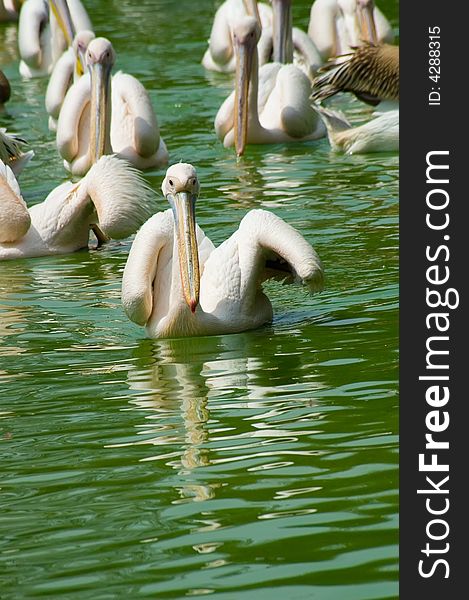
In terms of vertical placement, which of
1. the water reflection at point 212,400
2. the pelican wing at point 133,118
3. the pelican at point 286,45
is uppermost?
the pelican at point 286,45

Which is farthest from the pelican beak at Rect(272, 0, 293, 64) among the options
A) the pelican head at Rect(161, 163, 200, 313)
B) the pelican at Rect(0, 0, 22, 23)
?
the pelican at Rect(0, 0, 22, 23)

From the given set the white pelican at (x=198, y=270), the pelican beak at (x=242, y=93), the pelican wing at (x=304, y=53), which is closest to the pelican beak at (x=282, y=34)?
the pelican wing at (x=304, y=53)

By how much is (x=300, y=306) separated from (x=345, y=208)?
2035 mm

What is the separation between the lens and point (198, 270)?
590 centimetres

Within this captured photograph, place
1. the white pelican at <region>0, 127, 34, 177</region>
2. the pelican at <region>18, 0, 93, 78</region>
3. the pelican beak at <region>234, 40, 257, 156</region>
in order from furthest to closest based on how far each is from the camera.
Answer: the pelican at <region>18, 0, 93, 78</region>, the pelican beak at <region>234, 40, 257, 156</region>, the white pelican at <region>0, 127, 34, 177</region>

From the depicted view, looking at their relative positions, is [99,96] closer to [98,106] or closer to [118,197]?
[98,106]

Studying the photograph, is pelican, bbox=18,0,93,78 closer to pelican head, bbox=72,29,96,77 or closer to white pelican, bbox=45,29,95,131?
white pelican, bbox=45,29,95,131

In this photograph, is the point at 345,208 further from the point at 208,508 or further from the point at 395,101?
the point at 208,508

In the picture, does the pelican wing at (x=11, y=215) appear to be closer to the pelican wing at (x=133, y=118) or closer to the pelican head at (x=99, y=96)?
the pelican head at (x=99, y=96)

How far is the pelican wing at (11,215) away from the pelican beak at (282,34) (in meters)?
4.78

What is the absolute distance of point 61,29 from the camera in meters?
13.1

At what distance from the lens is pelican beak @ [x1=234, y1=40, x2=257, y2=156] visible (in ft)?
33.5

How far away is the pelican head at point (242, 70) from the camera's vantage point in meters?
10.2

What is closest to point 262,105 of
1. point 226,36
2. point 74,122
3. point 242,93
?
point 242,93
